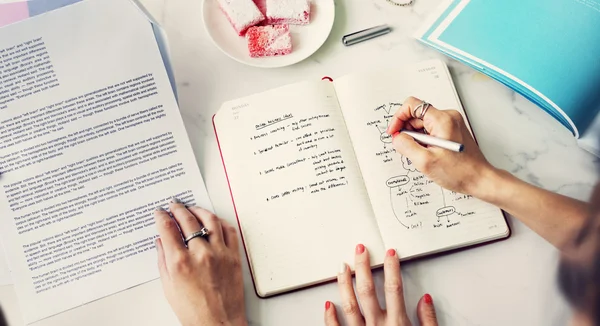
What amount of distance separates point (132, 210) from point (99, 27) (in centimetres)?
28

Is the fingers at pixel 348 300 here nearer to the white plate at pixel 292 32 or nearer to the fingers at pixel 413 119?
the fingers at pixel 413 119

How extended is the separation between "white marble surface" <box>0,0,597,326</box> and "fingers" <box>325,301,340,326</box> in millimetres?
14

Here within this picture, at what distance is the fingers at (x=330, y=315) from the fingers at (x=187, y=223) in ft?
0.60

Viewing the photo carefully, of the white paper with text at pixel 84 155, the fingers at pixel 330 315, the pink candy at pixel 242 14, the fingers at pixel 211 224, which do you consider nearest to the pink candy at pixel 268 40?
the pink candy at pixel 242 14

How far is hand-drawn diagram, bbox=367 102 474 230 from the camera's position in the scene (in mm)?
702

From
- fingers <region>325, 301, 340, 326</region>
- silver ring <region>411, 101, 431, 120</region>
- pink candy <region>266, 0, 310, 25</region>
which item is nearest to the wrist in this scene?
silver ring <region>411, 101, 431, 120</region>

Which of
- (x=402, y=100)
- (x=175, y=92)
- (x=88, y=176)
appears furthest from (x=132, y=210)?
(x=402, y=100)

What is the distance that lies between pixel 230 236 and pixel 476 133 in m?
0.40

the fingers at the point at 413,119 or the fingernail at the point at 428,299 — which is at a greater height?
the fingers at the point at 413,119

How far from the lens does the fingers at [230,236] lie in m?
0.70

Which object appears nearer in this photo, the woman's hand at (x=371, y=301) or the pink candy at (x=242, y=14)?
the woman's hand at (x=371, y=301)

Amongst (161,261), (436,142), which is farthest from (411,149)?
(161,261)

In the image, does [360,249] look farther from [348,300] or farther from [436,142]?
[436,142]

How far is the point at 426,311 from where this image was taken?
674 mm
